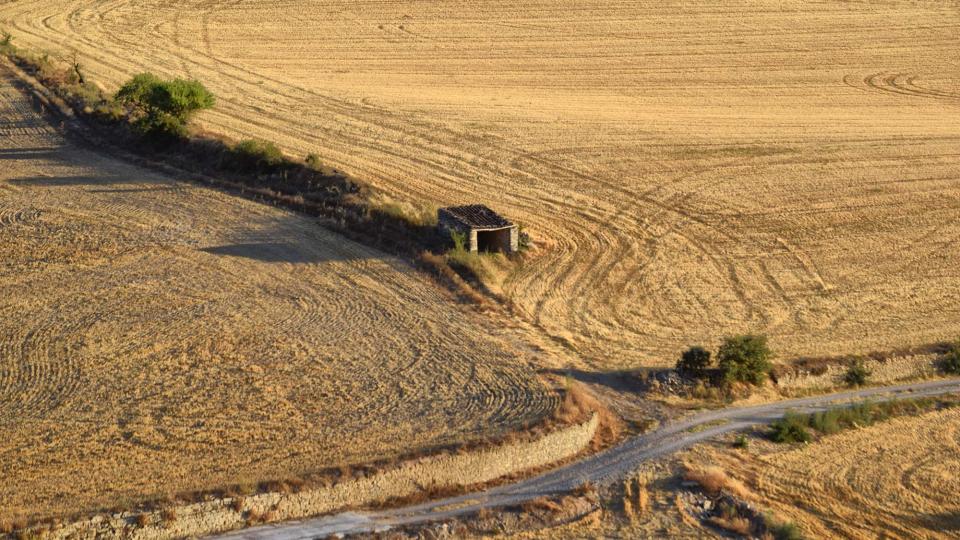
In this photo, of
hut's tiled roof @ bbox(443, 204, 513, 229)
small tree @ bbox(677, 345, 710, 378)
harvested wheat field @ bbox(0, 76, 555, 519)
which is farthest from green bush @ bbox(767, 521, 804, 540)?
hut's tiled roof @ bbox(443, 204, 513, 229)

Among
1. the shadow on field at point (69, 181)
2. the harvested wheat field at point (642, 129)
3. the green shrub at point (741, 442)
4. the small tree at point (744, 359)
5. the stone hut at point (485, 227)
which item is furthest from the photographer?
the shadow on field at point (69, 181)

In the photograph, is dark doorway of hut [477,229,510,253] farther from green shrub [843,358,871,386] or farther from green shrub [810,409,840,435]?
green shrub [810,409,840,435]

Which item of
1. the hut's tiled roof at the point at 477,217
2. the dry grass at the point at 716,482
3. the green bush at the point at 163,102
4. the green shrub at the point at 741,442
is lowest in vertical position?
the dry grass at the point at 716,482

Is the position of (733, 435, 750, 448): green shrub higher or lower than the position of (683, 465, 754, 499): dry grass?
higher

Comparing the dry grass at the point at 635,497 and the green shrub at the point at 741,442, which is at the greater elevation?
the green shrub at the point at 741,442

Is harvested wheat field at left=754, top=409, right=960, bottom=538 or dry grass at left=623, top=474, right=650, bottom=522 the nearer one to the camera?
dry grass at left=623, top=474, right=650, bottom=522

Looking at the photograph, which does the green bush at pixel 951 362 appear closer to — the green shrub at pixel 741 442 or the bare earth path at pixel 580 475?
the bare earth path at pixel 580 475

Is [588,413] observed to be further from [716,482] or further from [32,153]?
[32,153]

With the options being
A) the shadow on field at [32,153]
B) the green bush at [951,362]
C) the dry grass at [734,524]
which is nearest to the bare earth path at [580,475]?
the green bush at [951,362]
